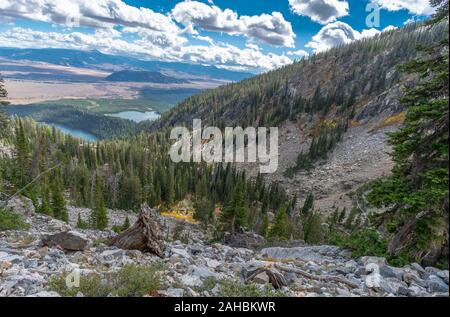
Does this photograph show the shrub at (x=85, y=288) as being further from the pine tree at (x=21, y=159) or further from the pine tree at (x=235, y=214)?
the pine tree at (x=21, y=159)

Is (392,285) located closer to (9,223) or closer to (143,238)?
(143,238)

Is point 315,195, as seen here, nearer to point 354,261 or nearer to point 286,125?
point 286,125

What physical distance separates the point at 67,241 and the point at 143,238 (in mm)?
3534

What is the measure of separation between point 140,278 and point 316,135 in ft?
488

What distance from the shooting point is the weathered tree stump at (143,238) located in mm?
14047

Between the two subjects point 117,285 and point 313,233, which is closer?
point 117,285

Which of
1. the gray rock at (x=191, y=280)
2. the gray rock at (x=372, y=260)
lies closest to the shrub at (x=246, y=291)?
the gray rock at (x=191, y=280)

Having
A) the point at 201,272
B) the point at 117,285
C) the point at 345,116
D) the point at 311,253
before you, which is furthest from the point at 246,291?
the point at 345,116

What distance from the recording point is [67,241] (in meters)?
14.0

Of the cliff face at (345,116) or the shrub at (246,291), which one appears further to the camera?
the cliff face at (345,116)

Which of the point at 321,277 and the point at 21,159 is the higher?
the point at 21,159

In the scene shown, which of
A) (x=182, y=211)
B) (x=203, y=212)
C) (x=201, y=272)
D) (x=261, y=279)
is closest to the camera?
(x=261, y=279)

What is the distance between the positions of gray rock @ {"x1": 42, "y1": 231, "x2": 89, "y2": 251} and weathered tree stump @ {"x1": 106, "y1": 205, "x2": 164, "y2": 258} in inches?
53.2
